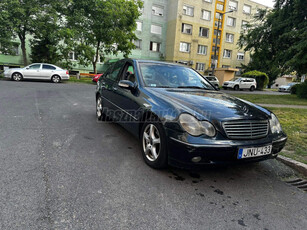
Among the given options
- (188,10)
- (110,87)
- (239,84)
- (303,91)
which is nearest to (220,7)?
(188,10)

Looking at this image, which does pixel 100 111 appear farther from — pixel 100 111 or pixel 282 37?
pixel 282 37

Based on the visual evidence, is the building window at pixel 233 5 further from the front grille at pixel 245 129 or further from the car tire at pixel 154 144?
the car tire at pixel 154 144

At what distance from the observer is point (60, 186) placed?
2.46 metres

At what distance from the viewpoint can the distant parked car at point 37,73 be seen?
16.7 metres

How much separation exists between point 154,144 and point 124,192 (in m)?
0.82

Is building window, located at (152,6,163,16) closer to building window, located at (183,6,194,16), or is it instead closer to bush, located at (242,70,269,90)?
building window, located at (183,6,194,16)

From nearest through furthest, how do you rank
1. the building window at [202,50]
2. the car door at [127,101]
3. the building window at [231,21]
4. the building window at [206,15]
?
the car door at [127,101] < the building window at [206,15] < the building window at [202,50] < the building window at [231,21]

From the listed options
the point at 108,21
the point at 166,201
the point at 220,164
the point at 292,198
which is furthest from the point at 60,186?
the point at 108,21

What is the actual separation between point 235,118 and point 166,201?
1.27m

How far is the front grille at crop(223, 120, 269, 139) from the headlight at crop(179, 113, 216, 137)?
18 cm

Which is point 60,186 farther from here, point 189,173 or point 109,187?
point 189,173

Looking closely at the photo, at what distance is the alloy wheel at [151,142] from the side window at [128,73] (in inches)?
44.4

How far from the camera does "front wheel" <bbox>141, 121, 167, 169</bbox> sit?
2802mm

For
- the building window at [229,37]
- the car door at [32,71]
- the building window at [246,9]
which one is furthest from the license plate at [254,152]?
the building window at [246,9]
